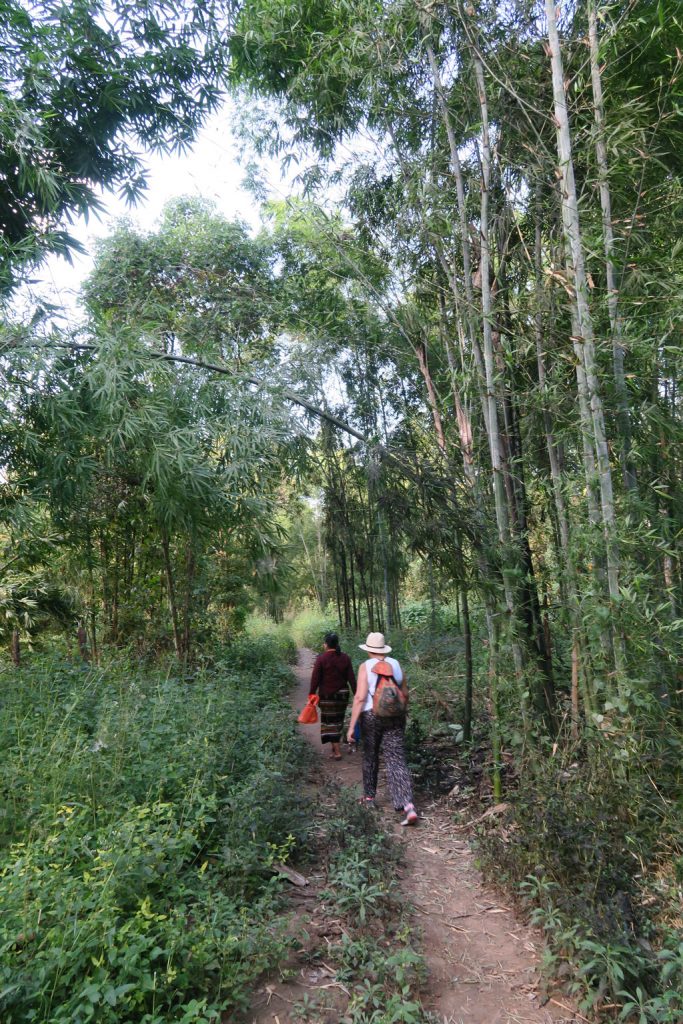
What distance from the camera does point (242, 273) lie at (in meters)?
8.54

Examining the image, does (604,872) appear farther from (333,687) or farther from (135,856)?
(333,687)

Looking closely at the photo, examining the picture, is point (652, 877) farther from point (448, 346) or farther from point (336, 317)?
point (336, 317)

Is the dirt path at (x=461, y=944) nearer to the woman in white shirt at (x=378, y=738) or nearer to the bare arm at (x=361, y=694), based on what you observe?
the woman in white shirt at (x=378, y=738)

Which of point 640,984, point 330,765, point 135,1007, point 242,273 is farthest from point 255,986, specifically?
point 242,273

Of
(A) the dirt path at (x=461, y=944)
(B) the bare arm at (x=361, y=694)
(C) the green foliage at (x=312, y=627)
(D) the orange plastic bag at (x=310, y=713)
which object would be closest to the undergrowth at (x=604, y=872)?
(A) the dirt path at (x=461, y=944)

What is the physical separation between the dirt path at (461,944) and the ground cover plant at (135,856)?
36cm

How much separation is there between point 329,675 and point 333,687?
117 mm

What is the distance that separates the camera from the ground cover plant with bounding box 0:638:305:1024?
6.47 feet

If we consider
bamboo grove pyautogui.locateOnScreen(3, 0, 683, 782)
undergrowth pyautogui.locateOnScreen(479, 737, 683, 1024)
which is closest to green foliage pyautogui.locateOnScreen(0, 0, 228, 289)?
bamboo grove pyautogui.locateOnScreen(3, 0, 683, 782)

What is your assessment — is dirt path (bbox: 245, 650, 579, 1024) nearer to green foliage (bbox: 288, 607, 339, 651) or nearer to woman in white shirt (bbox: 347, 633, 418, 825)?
woman in white shirt (bbox: 347, 633, 418, 825)

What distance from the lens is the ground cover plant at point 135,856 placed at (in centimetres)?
197

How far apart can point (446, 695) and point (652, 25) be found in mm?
5440

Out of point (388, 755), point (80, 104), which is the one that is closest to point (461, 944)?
point (388, 755)

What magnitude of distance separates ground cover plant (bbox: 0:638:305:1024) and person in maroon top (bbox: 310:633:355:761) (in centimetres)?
115
